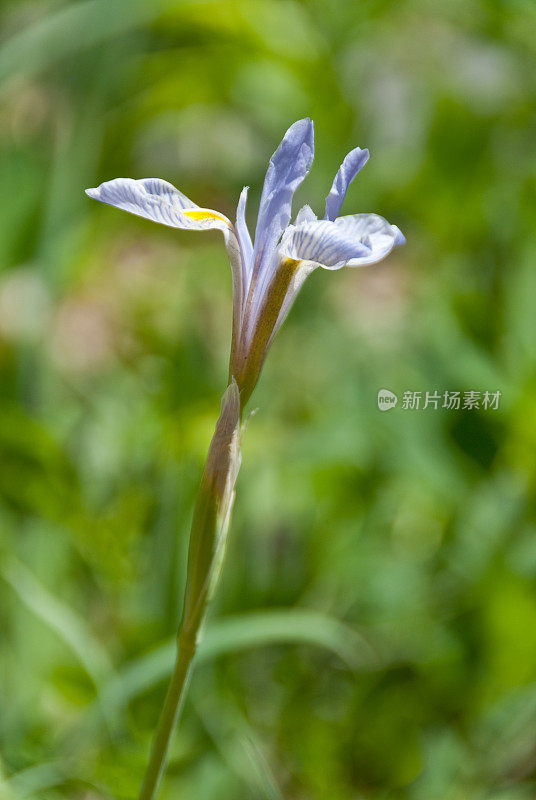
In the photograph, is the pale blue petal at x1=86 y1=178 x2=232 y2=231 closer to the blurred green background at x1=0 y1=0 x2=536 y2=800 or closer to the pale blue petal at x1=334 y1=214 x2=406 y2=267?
the pale blue petal at x1=334 y1=214 x2=406 y2=267

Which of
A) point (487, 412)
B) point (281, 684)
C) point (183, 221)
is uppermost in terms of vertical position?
point (183, 221)

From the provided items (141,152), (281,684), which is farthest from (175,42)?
(281,684)

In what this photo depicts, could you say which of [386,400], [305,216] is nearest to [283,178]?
[305,216]

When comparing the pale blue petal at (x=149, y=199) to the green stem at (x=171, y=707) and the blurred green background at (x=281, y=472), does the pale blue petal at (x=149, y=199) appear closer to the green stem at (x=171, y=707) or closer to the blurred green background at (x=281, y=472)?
the green stem at (x=171, y=707)

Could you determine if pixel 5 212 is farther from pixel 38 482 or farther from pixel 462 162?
pixel 462 162

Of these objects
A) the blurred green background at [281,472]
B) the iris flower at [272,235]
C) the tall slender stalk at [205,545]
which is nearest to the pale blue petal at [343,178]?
the iris flower at [272,235]
